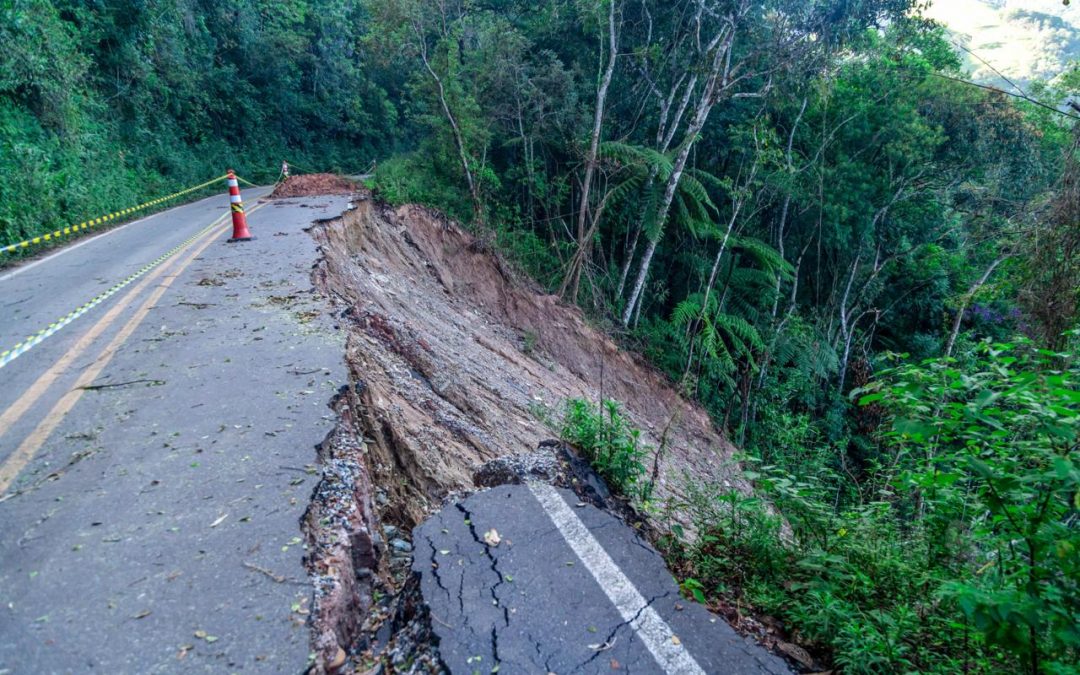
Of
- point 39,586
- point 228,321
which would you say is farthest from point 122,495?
point 228,321

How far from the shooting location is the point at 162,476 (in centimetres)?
365

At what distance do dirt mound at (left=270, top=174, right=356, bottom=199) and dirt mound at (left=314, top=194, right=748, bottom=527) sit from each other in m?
2.24

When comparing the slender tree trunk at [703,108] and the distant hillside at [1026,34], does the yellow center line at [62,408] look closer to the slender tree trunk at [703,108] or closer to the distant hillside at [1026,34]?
the slender tree trunk at [703,108]

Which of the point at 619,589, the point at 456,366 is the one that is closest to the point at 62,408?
the point at 619,589

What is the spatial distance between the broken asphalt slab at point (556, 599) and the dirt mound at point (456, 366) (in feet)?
2.67

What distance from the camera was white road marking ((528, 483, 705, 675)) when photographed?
2.68 meters

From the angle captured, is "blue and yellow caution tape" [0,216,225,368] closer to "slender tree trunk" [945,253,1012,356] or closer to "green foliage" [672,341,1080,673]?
"green foliage" [672,341,1080,673]

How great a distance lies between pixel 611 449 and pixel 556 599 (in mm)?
1498

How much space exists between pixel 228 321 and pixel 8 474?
2643 millimetres

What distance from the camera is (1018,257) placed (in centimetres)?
641

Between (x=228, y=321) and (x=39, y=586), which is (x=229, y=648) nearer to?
(x=39, y=586)

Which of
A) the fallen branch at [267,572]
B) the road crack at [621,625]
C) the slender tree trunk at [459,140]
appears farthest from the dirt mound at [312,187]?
the road crack at [621,625]

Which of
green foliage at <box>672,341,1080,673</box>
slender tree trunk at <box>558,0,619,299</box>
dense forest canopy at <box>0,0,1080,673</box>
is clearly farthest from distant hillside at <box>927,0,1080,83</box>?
green foliage at <box>672,341,1080,673</box>

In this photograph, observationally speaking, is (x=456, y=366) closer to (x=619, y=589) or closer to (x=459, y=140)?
(x=619, y=589)
